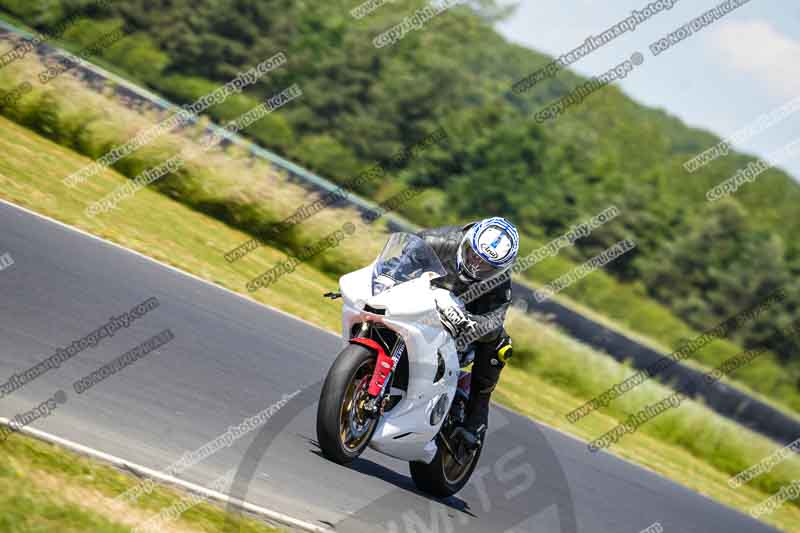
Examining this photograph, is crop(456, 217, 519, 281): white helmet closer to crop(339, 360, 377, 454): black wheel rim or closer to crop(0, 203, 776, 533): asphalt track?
crop(339, 360, 377, 454): black wheel rim

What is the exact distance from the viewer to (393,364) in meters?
6.41

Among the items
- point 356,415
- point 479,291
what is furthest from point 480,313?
point 356,415

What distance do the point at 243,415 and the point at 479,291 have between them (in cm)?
179

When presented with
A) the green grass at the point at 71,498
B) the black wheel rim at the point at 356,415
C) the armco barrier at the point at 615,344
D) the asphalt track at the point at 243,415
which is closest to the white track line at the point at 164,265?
the asphalt track at the point at 243,415

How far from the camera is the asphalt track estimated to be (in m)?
6.01

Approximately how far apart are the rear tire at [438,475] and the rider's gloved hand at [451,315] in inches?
41.2

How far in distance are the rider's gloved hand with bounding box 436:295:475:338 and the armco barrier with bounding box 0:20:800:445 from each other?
423 inches

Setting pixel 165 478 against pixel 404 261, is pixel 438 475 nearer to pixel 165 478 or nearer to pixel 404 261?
pixel 404 261

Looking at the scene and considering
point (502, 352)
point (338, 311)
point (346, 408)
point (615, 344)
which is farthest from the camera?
point (615, 344)

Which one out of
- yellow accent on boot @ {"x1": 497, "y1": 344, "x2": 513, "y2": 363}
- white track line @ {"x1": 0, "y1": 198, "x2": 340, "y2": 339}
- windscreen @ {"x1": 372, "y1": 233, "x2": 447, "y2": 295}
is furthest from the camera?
white track line @ {"x1": 0, "y1": 198, "x2": 340, "y2": 339}

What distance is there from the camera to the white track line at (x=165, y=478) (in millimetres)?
5223

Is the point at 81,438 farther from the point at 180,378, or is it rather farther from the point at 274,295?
the point at 274,295

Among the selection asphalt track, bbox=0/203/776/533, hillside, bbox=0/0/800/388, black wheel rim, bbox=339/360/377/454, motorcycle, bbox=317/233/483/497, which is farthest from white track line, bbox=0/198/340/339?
hillside, bbox=0/0/800/388

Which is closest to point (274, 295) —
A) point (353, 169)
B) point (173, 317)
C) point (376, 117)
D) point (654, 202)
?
point (173, 317)
